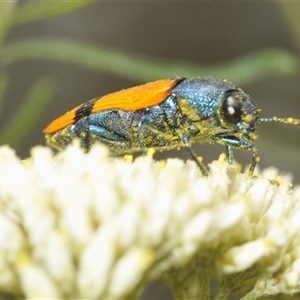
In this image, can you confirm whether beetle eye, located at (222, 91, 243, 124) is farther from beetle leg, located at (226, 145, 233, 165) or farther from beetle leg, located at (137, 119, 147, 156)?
beetle leg, located at (137, 119, 147, 156)

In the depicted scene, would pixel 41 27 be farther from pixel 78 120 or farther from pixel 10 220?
pixel 10 220

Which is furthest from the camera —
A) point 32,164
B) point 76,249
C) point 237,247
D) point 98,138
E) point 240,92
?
point 98,138

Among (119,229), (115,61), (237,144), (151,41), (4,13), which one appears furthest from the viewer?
(151,41)

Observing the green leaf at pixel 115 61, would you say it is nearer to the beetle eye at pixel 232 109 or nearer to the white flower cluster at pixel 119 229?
the beetle eye at pixel 232 109

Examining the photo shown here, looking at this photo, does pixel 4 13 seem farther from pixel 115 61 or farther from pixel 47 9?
pixel 115 61

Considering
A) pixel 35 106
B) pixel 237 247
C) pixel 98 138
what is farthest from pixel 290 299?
pixel 35 106

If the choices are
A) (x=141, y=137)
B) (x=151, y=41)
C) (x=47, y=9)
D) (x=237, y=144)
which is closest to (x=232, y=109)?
(x=237, y=144)
